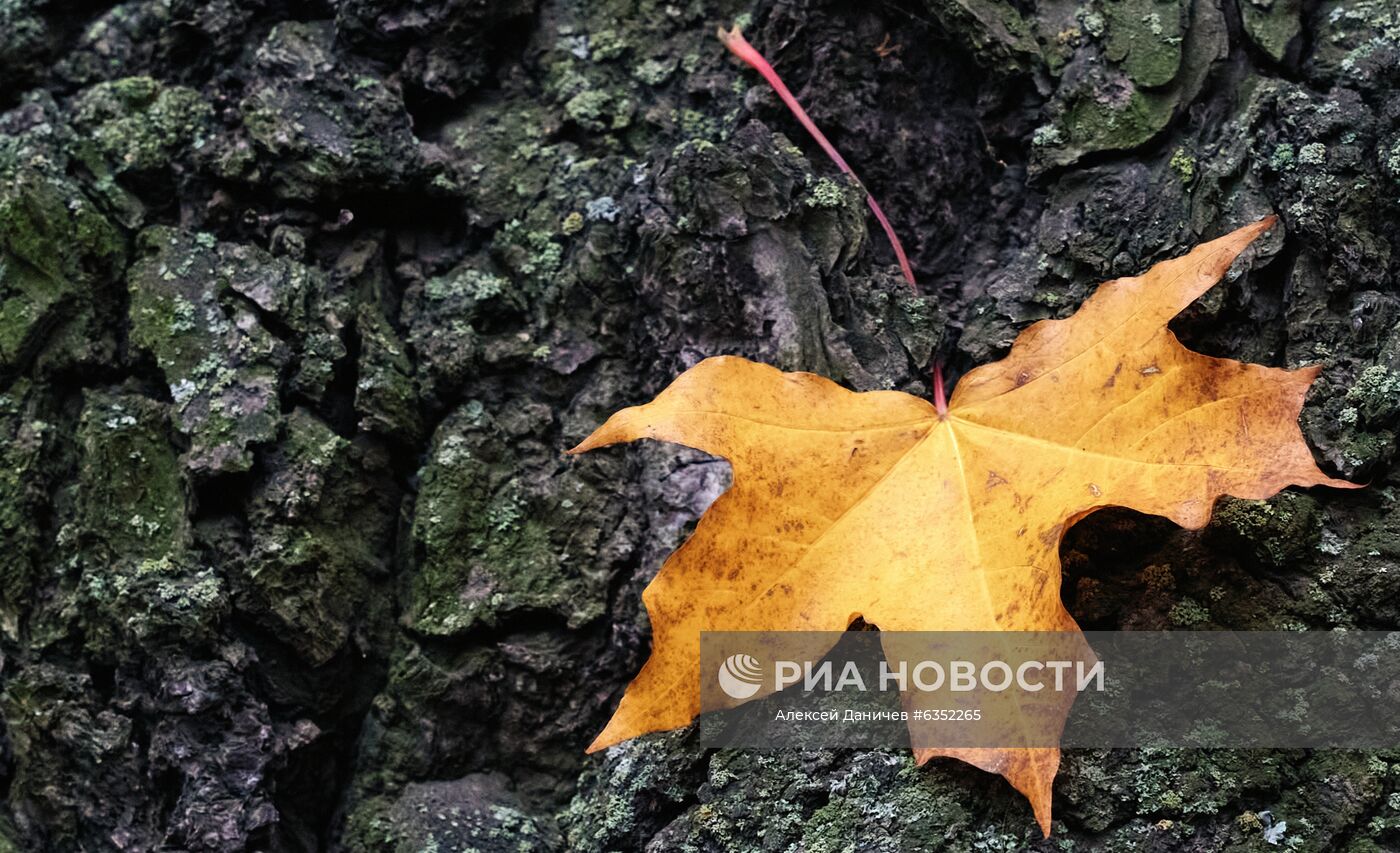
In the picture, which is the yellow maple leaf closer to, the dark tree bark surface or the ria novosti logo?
the ria novosti logo

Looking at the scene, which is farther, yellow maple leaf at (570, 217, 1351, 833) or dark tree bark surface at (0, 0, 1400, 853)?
dark tree bark surface at (0, 0, 1400, 853)

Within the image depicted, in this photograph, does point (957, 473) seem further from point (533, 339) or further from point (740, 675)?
point (533, 339)

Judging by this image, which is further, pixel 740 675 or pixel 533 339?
pixel 533 339

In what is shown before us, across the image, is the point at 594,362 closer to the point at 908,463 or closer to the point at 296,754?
the point at 908,463

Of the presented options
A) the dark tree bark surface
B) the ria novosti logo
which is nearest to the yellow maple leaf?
the ria novosti logo

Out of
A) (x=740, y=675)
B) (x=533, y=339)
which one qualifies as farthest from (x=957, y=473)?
(x=533, y=339)

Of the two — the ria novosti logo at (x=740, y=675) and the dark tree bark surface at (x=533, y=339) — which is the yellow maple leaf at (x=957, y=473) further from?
the dark tree bark surface at (x=533, y=339)
